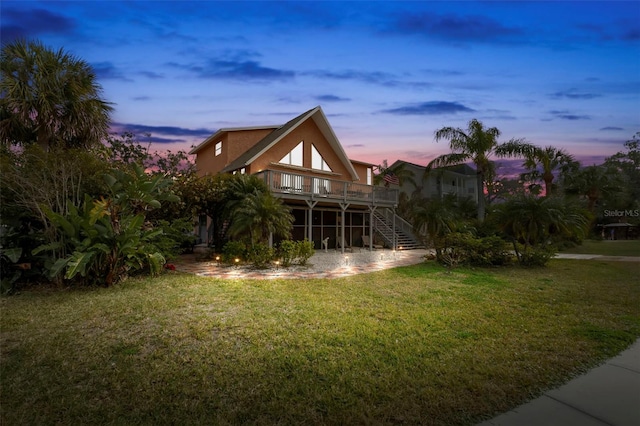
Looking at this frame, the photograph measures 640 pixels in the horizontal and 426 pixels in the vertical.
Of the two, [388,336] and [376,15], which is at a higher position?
[376,15]

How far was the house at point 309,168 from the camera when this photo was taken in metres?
16.9

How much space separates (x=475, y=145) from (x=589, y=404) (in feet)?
68.4

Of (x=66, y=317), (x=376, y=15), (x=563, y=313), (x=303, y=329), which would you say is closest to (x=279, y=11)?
(x=376, y=15)

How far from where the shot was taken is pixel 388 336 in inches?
176

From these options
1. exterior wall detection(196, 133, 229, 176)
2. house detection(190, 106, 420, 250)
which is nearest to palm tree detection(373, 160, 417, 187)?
house detection(190, 106, 420, 250)

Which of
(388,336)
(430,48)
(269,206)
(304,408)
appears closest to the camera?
(304,408)

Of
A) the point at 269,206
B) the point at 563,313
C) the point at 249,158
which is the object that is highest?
the point at 249,158

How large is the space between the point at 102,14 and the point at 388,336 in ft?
23.9

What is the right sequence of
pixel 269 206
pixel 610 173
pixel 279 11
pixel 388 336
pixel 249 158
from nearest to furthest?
1. pixel 388 336
2. pixel 279 11
3. pixel 269 206
4. pixel 249 158
5. pixel 610 173

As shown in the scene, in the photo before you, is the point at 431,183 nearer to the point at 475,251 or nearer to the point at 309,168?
the point at 309,168

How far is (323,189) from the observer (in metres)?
16.8

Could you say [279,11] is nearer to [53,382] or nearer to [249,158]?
[53,382]

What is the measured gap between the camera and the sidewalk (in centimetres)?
257

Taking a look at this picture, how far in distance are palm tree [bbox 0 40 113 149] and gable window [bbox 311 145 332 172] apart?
11.3 m
